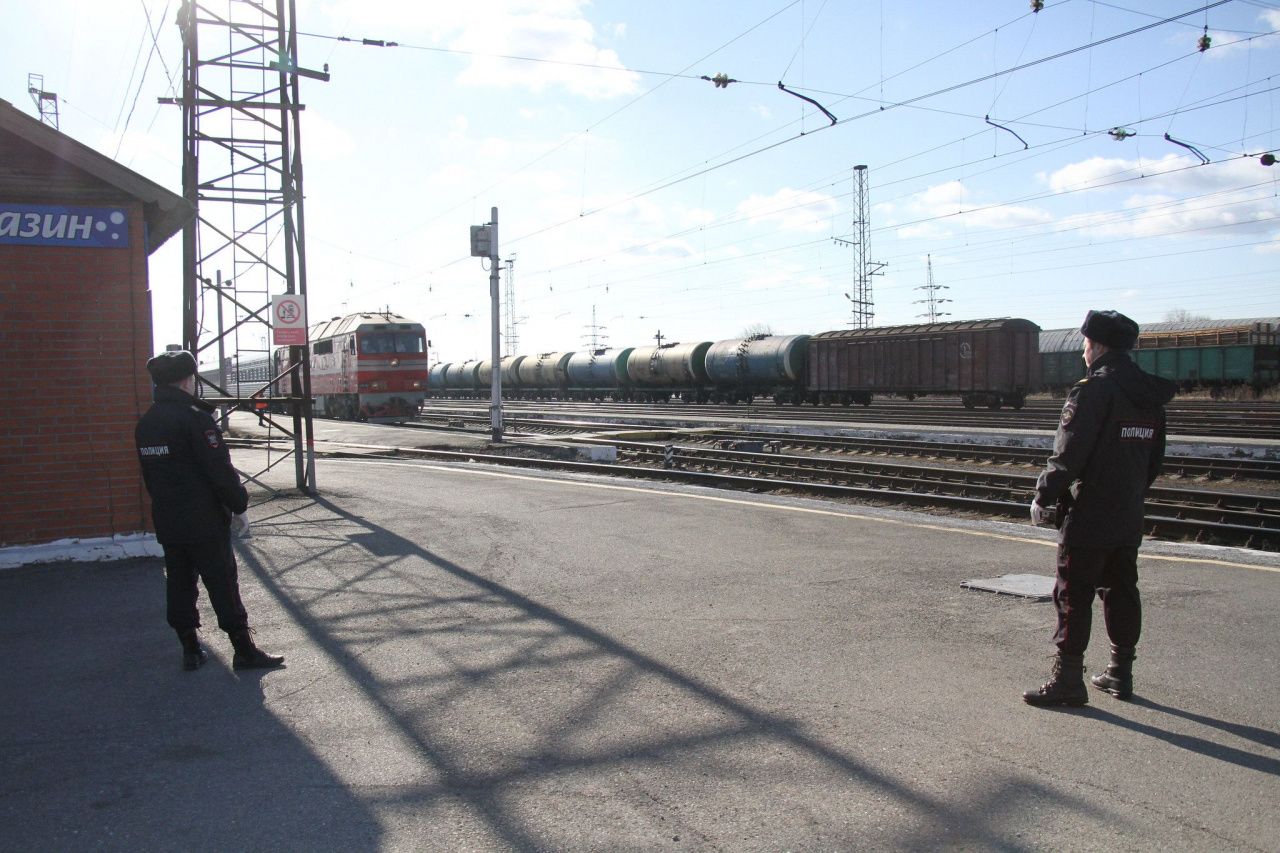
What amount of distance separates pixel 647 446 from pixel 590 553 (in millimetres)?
10408

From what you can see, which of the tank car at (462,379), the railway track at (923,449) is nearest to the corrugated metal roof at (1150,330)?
the railway track at (923,449)

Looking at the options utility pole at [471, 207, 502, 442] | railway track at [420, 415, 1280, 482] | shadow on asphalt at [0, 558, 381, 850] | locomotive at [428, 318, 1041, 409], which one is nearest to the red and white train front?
railway track at [420, 415, 1280, 482]

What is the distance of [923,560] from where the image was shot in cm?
764

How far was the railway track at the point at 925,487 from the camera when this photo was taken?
9961 mm

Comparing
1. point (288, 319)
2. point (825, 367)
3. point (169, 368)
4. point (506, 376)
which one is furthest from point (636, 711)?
point (506, 376)

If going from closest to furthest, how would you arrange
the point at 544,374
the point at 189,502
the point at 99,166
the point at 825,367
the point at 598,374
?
1. the point at 189,502
2. the point at 99,166
3. the point at 825,367
4. the point at 598,374
5. the point at 544,374

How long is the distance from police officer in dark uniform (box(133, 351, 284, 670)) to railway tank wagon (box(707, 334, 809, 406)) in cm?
3125

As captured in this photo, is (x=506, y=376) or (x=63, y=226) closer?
(x=63, y=226)

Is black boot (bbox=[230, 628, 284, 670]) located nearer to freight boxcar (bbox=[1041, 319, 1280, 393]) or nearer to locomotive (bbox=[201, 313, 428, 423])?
locomotive (bbox=[201, 313, 428, 423])

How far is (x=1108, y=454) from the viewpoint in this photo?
4332mm

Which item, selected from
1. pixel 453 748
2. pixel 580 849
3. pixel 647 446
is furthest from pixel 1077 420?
pixel 647 446

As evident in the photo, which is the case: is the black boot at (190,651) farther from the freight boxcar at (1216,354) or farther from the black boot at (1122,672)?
the freight boxcar at (1216,354)

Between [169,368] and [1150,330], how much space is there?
42.9 m

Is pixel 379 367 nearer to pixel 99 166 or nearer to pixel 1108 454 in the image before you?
pixel 99 166
